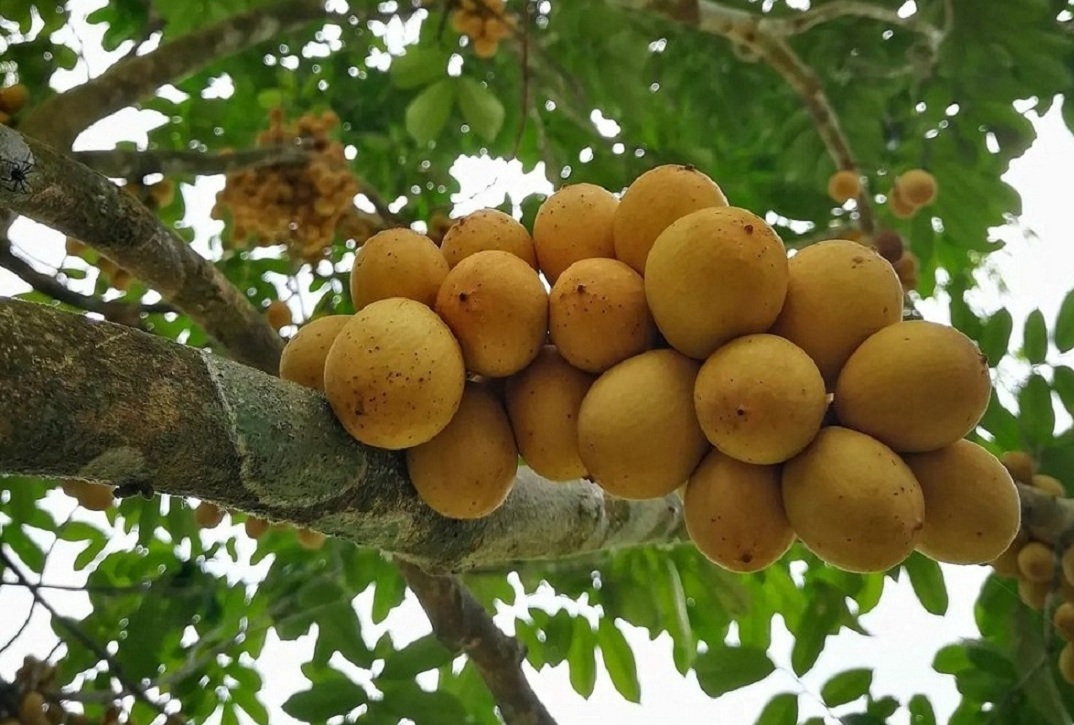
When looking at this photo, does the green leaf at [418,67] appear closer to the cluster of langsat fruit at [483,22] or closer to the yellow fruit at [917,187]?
the cluster of langsat fruit at [483,22]

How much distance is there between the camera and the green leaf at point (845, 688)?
189 cm

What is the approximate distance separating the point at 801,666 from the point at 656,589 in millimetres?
766

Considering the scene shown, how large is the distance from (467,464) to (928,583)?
135 centimetres

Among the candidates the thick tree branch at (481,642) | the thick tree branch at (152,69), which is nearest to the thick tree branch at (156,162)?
the thick tree branch at (152,69)

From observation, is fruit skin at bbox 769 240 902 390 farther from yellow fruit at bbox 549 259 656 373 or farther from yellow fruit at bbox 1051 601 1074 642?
yellow fruit at bbox 1051 601 1074 642

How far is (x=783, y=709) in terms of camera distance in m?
1.85

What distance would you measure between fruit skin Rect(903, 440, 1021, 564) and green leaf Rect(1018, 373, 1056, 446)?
43.6 inches

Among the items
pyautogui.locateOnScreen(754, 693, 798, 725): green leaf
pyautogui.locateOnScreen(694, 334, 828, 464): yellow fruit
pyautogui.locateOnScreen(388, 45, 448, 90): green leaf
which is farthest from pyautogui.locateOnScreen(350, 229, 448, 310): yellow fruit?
pyautogui.locateOnScreen(388, 45, 448, 90): green leaf

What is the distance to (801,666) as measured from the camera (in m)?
1.88

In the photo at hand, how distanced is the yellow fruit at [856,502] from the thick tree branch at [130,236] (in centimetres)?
124

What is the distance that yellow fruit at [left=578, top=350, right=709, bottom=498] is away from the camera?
1.13 metres

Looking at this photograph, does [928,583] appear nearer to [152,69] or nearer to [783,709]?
[783,709]

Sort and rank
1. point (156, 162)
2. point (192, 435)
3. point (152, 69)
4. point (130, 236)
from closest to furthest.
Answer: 1. point (192, 435)
2. point (130, 236)
3. point (156, 162)
4. point (152, 69)

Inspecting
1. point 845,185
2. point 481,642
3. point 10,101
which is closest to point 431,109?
point 10,101
